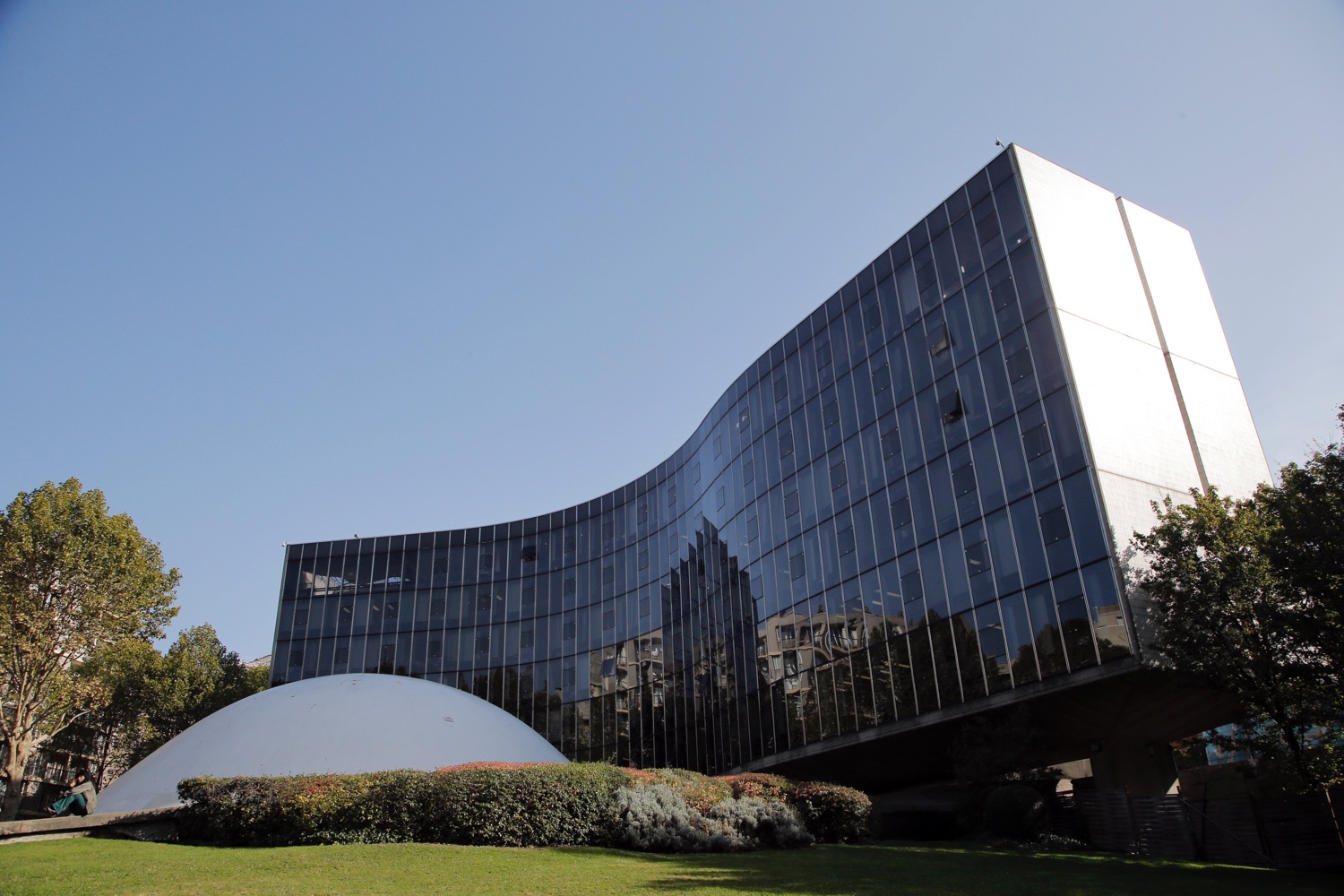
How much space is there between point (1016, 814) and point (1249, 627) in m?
7.43

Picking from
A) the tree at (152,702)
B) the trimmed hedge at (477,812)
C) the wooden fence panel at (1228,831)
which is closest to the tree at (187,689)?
the tree at (152,702)

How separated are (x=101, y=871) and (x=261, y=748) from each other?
484 inches

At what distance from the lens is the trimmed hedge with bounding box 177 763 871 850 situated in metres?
21.2

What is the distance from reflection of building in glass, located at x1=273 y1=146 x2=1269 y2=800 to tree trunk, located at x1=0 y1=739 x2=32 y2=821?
26256 millimetres

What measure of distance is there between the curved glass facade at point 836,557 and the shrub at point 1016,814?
3297mm

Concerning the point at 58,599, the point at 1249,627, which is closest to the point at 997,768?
the point at 1249,627

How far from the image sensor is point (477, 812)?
70.1 feet

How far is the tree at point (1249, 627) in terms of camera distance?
22.0 metres

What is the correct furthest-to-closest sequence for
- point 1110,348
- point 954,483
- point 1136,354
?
point 954,483 < point 1136,354 < point 1110,348

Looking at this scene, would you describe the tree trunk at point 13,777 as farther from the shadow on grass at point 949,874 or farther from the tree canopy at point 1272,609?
the tree canopy at point 1272,609

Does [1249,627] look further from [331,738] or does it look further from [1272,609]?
[331,738]

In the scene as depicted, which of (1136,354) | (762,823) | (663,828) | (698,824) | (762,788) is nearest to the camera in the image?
(663,828)

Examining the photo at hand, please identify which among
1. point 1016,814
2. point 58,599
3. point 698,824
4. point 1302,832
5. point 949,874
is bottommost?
point 949,874

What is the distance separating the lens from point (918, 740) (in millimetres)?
32125
